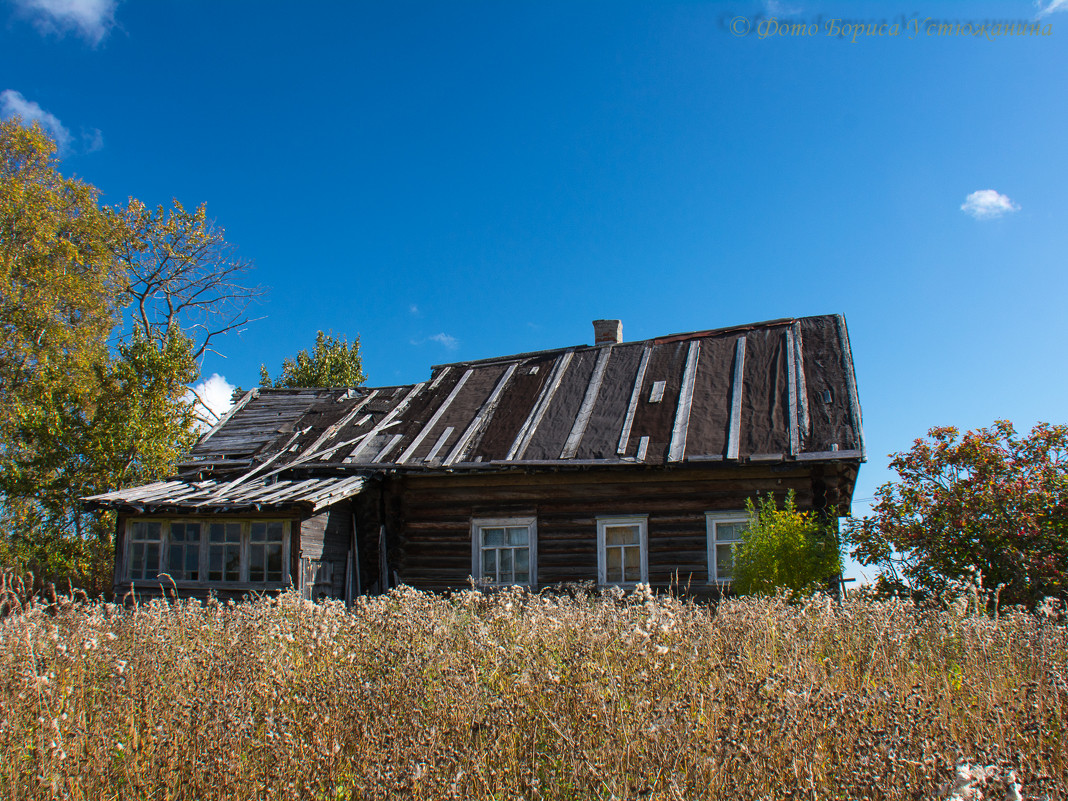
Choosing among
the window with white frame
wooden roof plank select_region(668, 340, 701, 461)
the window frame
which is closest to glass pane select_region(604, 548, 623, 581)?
wooden roof plank select_region(668, 340, 701, 461)

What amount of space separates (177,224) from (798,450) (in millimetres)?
23608

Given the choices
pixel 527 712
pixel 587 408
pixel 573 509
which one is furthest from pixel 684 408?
pixel 527 712

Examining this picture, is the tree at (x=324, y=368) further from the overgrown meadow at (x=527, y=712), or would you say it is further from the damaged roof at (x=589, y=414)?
the overgrown meadow at (x=527, y=712)

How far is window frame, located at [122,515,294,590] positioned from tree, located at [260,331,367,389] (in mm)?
16471

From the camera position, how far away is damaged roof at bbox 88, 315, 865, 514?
38.8ft

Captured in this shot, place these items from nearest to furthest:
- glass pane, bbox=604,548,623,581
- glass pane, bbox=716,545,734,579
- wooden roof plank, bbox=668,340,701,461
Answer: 1. glass pane, bbox=716,545,734,579
2. wooden roof plank, bbox=668,340,701,461
3. glass pane, bbox=604,548,623,581

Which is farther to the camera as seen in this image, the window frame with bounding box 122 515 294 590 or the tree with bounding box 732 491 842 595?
the window frame with bounding box 122 515 294 590

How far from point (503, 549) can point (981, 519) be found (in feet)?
26.0

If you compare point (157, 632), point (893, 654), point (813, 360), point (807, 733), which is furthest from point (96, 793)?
point (813, 360)

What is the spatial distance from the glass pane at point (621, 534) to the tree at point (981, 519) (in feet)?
11.6

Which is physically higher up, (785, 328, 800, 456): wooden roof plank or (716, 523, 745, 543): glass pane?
(785, 328, 800, 456): wooden roof plank

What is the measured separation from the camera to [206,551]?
1283 centimetres

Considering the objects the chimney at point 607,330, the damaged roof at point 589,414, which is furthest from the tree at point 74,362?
the chimney at point 607,330

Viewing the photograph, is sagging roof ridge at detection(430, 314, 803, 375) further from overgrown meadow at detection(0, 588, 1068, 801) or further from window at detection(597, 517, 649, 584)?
overgrown meadow at detection(0, 588, 1068, 801)
